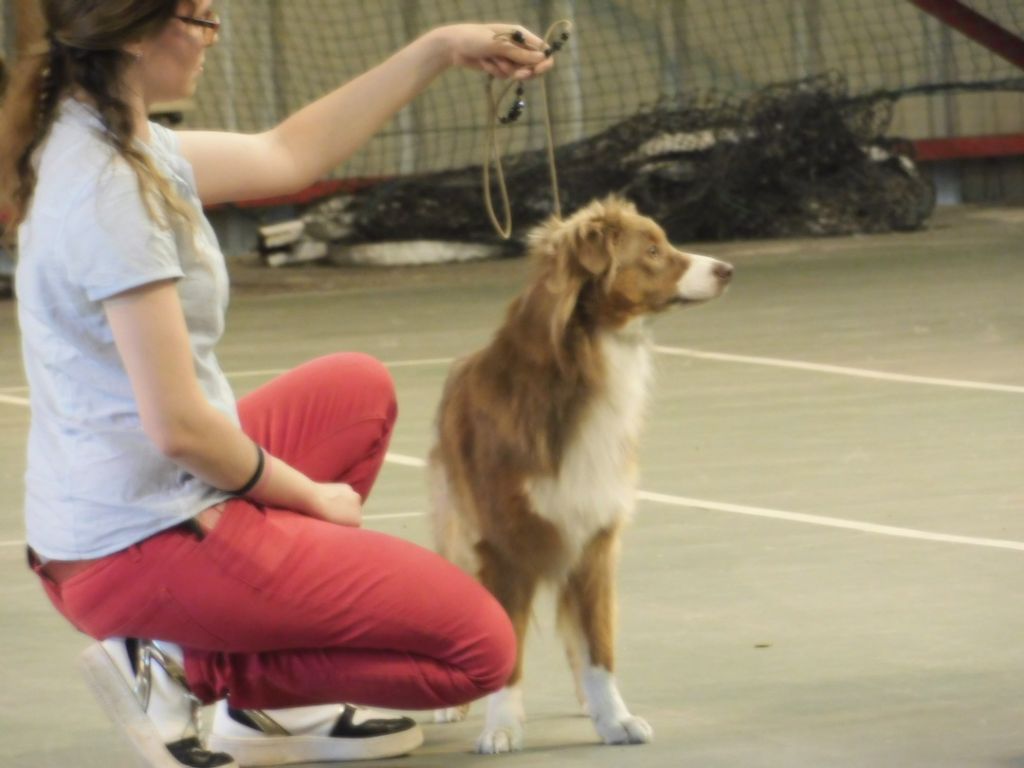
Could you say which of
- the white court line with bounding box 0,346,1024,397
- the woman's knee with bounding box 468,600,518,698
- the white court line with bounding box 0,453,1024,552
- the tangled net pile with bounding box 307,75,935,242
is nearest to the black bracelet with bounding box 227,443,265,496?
the woman's knee with bounding box 468,600,518,698

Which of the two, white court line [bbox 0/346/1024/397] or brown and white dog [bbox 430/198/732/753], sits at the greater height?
brown and white dog [bbox 430/198/732/753]

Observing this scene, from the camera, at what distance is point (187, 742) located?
2.59 m

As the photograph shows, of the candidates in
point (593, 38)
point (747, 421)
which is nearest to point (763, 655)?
point (747, 421)

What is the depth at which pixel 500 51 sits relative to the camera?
272 centimetres

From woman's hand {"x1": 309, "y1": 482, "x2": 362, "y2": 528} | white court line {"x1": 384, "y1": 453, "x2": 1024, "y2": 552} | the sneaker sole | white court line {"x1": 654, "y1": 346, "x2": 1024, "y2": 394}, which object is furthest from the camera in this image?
white court line {"x1": 654, "y1": 346, "x2": 1024, "y2": 394}

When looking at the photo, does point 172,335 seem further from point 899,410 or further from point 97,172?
point 899,410

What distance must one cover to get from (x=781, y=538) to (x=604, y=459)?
1315 millimetres

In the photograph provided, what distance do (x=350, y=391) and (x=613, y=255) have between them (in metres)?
0.46

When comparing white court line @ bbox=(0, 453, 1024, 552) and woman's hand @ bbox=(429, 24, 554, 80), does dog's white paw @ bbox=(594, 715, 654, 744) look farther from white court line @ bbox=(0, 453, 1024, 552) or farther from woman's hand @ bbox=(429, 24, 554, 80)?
white court line @ bbox=(0, 453, 1024, 552)

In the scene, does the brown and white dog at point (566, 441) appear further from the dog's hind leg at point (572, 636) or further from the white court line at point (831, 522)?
the white court line at point (831, 522)

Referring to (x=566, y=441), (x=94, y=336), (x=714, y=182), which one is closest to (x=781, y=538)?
(x=566, y=441)

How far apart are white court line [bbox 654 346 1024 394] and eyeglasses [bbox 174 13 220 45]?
3.51m

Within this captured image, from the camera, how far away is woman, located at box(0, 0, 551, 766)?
235 cm

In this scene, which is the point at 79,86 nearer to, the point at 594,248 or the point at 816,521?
the point at 594,248
